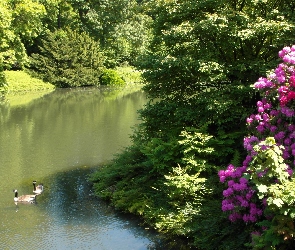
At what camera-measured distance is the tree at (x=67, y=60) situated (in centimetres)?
4134

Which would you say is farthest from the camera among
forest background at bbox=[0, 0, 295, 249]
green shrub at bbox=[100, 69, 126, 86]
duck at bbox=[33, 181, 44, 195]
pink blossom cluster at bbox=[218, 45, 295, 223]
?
green shrub at bbox=[100, 69, 126, 86]

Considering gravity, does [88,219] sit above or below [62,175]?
above

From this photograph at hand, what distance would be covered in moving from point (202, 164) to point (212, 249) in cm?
214

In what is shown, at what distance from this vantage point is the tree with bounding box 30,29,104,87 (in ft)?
136

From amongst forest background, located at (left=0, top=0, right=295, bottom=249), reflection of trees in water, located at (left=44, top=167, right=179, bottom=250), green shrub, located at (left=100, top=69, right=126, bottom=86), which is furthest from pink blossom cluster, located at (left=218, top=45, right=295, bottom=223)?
green shrub, located at (left=100, top=69, right=126, bottom=86)

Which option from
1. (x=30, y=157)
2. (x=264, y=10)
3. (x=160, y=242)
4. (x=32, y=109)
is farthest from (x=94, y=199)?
(x=32, y=109)

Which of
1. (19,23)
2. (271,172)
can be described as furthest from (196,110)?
(19,23)

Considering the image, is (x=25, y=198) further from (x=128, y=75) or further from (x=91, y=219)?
(x=128, y=75)

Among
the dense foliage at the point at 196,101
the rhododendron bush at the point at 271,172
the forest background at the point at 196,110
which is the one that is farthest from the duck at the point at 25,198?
the rhododendron bush at the point at 271,172

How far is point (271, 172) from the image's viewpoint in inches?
214

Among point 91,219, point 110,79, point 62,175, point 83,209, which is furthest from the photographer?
point 110,79

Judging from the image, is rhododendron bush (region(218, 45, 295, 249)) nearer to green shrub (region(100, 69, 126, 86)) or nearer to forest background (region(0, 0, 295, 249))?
forest background (region(0, 0, 295, 249))

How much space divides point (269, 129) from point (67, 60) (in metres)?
37.4

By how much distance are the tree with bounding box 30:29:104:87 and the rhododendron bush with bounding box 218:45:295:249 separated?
36405 mm
